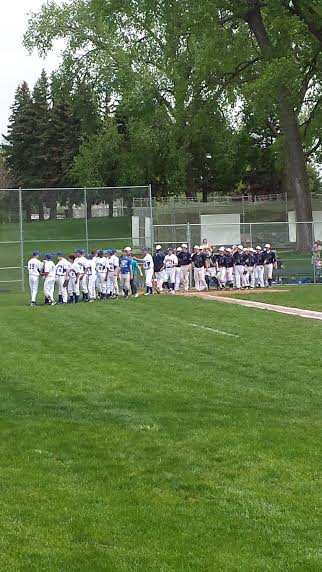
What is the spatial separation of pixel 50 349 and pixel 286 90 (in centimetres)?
2628

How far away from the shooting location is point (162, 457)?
6.59 meters

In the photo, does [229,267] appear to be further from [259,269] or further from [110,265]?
[110,265]

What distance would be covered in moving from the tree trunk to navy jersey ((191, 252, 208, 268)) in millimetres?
8352

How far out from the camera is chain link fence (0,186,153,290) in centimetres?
2902

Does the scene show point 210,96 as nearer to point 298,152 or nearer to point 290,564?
point 298,152

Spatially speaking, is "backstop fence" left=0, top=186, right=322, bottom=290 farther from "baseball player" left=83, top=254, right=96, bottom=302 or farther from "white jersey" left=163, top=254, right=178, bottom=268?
"baseball player" left=83, top=254, right=96, bottom=302

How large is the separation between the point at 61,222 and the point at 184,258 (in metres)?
Answer: 4.88

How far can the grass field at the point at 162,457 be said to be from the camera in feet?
15.3

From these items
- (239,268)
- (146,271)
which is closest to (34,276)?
(146,271)

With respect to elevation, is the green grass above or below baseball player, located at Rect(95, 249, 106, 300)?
below

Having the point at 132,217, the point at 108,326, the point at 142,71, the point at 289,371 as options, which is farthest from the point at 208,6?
the point at 289,371

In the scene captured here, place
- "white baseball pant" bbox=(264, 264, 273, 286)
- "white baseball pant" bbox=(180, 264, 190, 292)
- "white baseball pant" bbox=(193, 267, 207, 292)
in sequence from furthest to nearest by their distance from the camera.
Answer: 1. "white baseball pant" bbox=(264, 264, 273, 286)
2. "white baseball pant" bbox=(180, 264, 190, 292)
3. "white baseball pant" bbox=(193, 267, 207, 292)

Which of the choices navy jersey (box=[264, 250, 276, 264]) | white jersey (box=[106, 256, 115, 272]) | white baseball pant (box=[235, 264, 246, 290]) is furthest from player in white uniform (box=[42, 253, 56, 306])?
navy jersey (box=[264, 250, 276, 264])

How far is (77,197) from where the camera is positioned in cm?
3062
